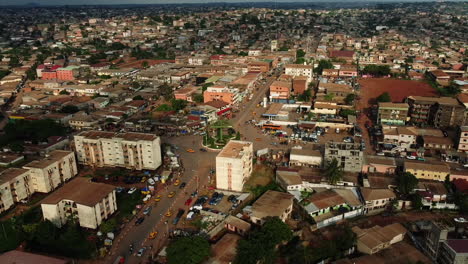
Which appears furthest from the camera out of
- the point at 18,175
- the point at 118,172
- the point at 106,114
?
the point at 106,114

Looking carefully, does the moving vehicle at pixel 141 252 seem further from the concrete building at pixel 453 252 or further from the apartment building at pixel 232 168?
the concrete building at pixel 453 252

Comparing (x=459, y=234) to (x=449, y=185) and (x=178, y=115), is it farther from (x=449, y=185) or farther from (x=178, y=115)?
(x=178, y=115)

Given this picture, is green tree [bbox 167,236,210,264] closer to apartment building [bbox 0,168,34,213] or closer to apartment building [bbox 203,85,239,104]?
apartment building [bbox 0,168,34,213]

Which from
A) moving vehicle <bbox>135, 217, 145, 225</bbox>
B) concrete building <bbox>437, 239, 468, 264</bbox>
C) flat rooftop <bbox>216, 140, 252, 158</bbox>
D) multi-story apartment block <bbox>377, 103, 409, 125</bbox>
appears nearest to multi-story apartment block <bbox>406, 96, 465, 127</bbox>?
multi-story apartment block <bbox>377, 103, 409, 125</bbox>

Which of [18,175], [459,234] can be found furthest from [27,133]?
[459,234]

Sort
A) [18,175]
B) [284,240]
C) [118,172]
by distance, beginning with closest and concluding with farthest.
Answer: [284,240] → [18,175] → [118,172]

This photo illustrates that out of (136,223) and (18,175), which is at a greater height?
(18,175)
